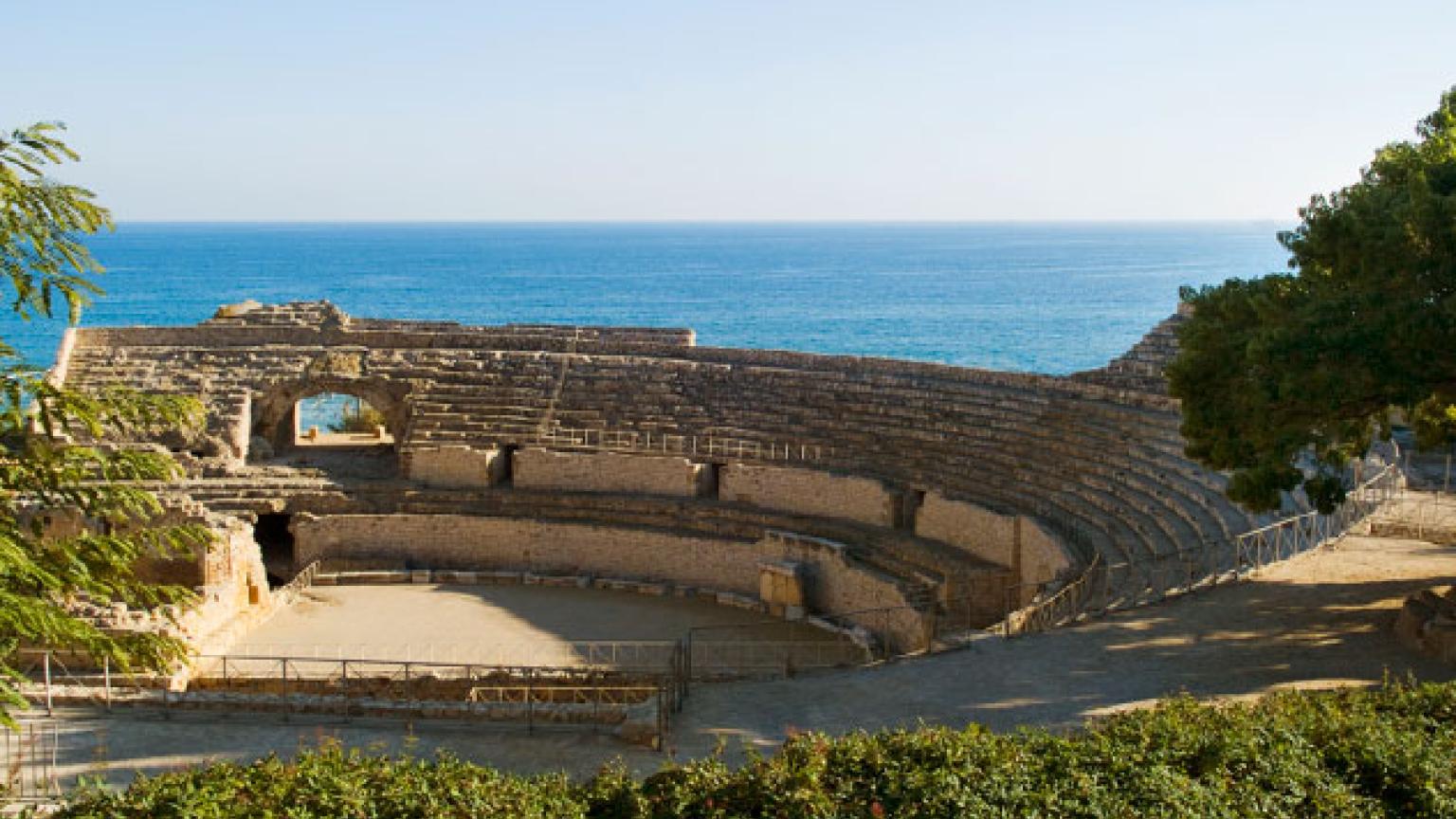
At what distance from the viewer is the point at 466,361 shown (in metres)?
34.8

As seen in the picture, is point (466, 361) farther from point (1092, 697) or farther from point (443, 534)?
point (1092, 697)

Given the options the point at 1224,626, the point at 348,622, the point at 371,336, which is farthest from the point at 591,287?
the point at 1224,626

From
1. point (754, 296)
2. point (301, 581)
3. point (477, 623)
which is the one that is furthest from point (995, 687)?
point (754, 296)

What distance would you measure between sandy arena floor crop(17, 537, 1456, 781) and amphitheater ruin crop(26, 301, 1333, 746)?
3.24 m

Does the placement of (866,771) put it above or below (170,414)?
below

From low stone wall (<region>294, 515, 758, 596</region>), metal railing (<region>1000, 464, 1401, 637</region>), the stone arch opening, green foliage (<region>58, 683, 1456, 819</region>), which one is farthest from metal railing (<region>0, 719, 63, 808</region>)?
the stone arch opening

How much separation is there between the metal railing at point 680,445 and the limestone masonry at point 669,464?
6 centimetres

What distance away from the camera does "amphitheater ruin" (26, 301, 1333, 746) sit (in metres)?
25.4

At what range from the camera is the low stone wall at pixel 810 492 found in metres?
28.6

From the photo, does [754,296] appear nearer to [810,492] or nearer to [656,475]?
[656,475]

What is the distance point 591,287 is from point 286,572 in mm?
110648

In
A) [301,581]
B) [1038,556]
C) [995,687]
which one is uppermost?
[995,687]

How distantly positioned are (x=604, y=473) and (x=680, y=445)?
182 centimetres

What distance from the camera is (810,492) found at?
29641 mm
